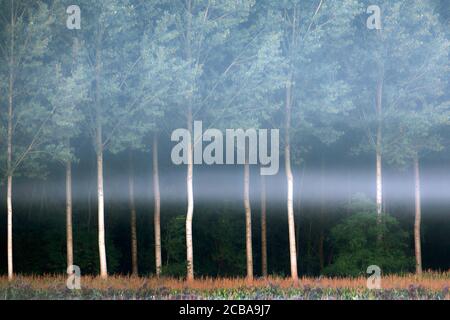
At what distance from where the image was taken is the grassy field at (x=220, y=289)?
26.9 m

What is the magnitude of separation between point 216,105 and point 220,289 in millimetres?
8648

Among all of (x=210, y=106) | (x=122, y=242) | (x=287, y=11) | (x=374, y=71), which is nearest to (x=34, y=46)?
(x=210, y=106)

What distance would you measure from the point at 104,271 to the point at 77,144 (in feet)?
29.1

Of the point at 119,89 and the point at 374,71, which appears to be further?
the point at 374,71

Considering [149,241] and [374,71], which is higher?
[374,71]

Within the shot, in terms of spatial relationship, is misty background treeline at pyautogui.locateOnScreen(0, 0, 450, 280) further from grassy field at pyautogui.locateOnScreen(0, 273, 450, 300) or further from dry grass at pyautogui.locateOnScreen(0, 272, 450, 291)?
grassy field at pyautogui.locateOnScreen(0, 273, 450, 300)

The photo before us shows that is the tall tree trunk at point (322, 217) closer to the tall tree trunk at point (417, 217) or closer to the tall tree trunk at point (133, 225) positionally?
the tall tree trunk at point (417, 217)

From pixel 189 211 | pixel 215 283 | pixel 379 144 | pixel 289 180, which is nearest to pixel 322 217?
pixel 379 144

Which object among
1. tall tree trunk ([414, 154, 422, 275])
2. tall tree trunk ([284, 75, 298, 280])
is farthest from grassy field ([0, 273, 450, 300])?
tall tree trunk ([414, 154, 422, 275])

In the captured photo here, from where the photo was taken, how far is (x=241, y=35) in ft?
112

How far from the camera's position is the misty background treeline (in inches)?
1235

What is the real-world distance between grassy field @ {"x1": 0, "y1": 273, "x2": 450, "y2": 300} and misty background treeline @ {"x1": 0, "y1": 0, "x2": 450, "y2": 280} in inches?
105

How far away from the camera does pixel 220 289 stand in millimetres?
27922
